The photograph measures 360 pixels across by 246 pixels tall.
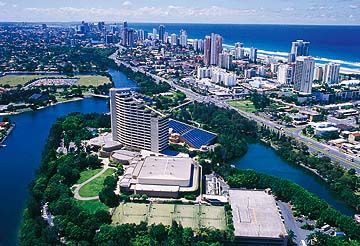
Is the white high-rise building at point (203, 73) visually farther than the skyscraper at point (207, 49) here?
No

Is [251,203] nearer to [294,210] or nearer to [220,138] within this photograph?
[294,210]

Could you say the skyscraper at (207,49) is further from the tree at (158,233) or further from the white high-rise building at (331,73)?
the tree at (158,233)

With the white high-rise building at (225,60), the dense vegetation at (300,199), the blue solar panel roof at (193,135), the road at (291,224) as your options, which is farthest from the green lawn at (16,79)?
the road at (291,224)

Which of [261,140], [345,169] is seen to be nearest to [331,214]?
[345,169]

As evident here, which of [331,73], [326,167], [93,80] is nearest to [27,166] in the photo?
[326,167]

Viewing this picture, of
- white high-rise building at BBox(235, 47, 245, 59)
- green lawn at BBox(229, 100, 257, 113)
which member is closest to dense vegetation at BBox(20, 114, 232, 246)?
green lawn at BBox(229, 100, 257, 113)

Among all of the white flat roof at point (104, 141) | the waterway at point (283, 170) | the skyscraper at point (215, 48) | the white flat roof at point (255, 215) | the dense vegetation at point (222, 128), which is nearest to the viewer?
the white flat roof at point (255, 215)
